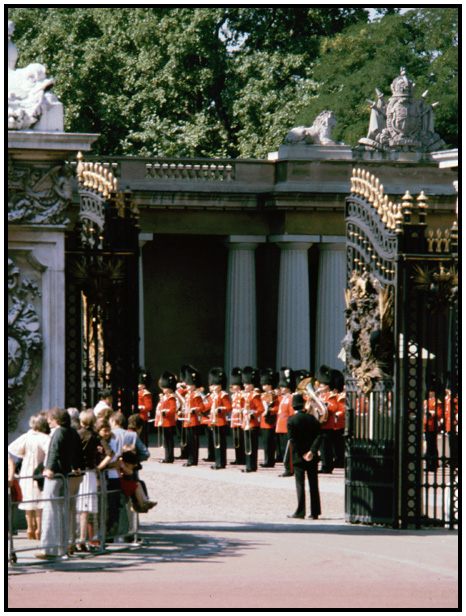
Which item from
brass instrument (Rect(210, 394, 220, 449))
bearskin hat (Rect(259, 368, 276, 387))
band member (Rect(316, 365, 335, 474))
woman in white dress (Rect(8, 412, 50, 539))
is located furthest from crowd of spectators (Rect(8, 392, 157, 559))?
bearskin hat (Rect(259, 368, 276, 387))

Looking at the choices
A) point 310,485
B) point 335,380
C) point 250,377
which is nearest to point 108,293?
point 310,485

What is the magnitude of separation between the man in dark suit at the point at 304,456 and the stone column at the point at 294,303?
16.9m

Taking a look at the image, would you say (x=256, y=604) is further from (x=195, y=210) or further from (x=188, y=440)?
(x=195, y=210)

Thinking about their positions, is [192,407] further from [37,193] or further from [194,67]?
[194,67]

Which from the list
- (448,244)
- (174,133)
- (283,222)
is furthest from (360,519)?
(174,133)

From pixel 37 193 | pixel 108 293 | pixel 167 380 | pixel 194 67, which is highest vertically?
pixel 194 67

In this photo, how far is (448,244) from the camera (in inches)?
707

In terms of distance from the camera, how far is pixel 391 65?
41344 millimetres

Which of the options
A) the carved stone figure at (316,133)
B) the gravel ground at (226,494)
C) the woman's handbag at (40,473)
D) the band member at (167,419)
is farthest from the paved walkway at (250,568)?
the carved stone figure at (316,133)

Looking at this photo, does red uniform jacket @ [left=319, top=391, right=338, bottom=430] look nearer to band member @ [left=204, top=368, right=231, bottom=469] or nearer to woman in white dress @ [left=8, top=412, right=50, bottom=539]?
band member @ [left=204, top=368, right=231, bottom=469]

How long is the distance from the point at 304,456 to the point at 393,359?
5.81 ft

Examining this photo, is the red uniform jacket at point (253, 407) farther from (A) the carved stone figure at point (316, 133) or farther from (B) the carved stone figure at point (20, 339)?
(A) the carved stone figure at point (316, 133)

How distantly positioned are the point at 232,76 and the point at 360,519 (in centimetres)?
2859

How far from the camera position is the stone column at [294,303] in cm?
3594
